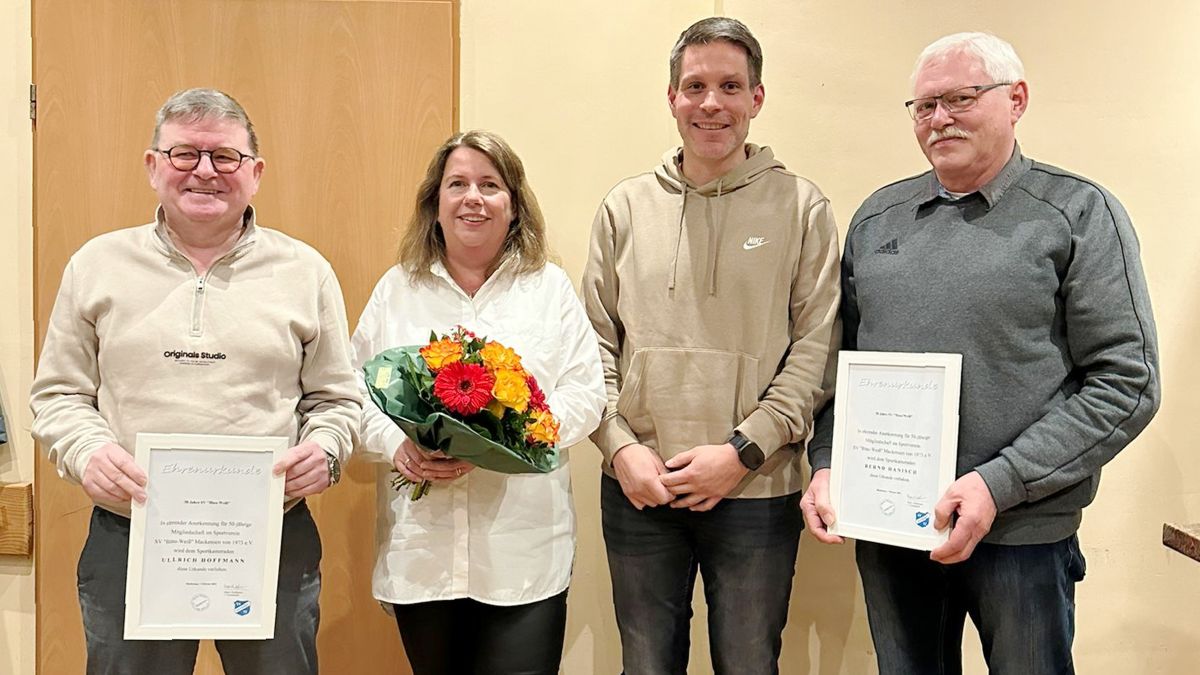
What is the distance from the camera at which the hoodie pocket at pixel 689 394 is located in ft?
6.68

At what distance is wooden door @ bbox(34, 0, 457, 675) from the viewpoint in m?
2.47

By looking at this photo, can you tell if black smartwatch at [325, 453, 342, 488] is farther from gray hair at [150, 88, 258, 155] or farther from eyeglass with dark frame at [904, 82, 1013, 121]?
eyeglass with dark frame at [904, 82, 1013, 121]

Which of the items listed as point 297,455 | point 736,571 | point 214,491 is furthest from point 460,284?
point 736,571

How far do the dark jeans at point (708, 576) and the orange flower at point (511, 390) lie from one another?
0.53 metres

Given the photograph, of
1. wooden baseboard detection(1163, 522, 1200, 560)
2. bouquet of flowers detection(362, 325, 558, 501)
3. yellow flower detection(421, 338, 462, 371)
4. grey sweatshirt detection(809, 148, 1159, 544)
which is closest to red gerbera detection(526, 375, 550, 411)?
bouquet of flowers detection(362, 325, 558, 501)

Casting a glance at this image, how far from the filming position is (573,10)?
258cm

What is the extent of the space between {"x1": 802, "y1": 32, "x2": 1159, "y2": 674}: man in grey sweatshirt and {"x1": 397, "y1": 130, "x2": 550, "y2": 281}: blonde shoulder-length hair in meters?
0.78

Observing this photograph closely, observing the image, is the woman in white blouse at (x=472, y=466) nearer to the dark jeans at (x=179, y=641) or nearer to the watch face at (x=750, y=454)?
the dark jeans at (x=179, y=641)

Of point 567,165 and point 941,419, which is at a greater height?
point 567,165

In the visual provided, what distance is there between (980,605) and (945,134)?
92 centimetres

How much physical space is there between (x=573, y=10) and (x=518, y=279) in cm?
96

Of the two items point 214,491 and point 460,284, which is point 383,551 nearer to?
point 214,491

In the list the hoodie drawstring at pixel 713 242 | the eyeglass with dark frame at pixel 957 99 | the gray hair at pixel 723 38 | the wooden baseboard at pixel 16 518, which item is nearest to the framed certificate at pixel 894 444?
the hoodie drawstring at pixel 713 242

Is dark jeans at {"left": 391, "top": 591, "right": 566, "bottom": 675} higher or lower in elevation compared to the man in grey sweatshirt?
lower
